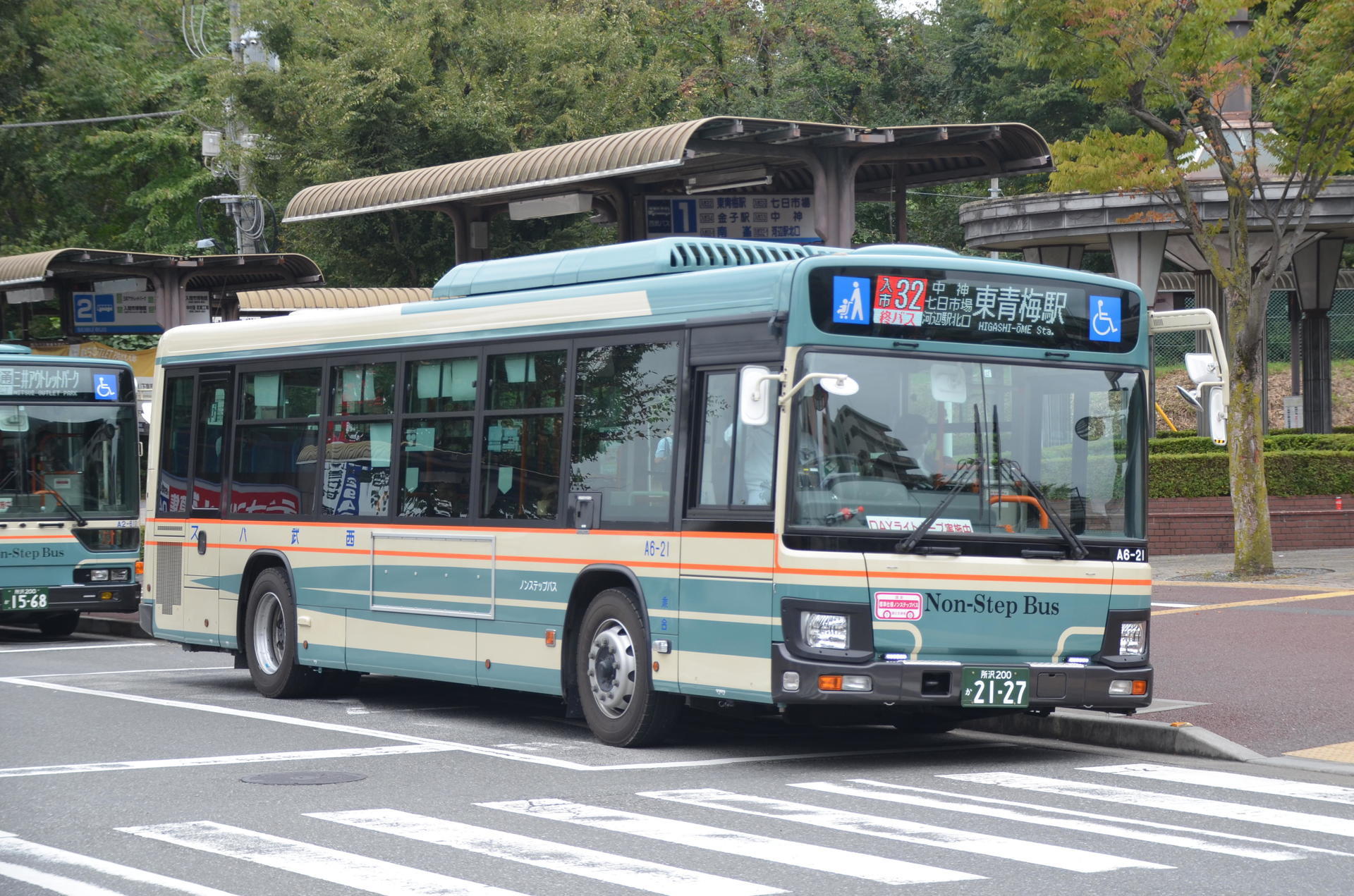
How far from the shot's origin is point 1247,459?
22.3 m

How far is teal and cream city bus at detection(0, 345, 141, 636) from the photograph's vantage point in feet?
64.5

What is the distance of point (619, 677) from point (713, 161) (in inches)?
270

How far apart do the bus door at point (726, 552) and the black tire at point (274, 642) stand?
470cm

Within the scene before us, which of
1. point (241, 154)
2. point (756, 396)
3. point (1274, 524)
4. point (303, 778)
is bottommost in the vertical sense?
point (303, 778)

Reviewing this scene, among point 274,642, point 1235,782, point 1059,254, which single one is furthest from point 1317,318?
point 1235,782

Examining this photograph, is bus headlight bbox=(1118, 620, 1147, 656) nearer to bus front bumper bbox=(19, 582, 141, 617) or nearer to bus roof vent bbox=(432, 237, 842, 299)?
bus roof vent bbox=(432, 237, 842, 299)

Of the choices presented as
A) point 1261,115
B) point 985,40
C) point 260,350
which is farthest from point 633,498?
point 985,40

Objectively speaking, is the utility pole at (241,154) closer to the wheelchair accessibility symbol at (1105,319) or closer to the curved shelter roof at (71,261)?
the curved shelter roof at (71,261)

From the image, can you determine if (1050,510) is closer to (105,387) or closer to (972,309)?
(972,309)

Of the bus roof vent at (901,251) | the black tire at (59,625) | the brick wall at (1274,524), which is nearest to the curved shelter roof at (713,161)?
the bus roof vent at (901,251)

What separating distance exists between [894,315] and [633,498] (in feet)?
6.70

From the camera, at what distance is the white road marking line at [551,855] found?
688cm

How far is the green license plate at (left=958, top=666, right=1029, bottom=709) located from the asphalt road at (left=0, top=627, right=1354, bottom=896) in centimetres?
43

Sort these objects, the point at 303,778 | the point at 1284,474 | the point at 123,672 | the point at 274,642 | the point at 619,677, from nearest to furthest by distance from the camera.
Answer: the point at 303,778, the point at 619,677, the point at 274,642, the point at 123,672, the point at 1284,474
